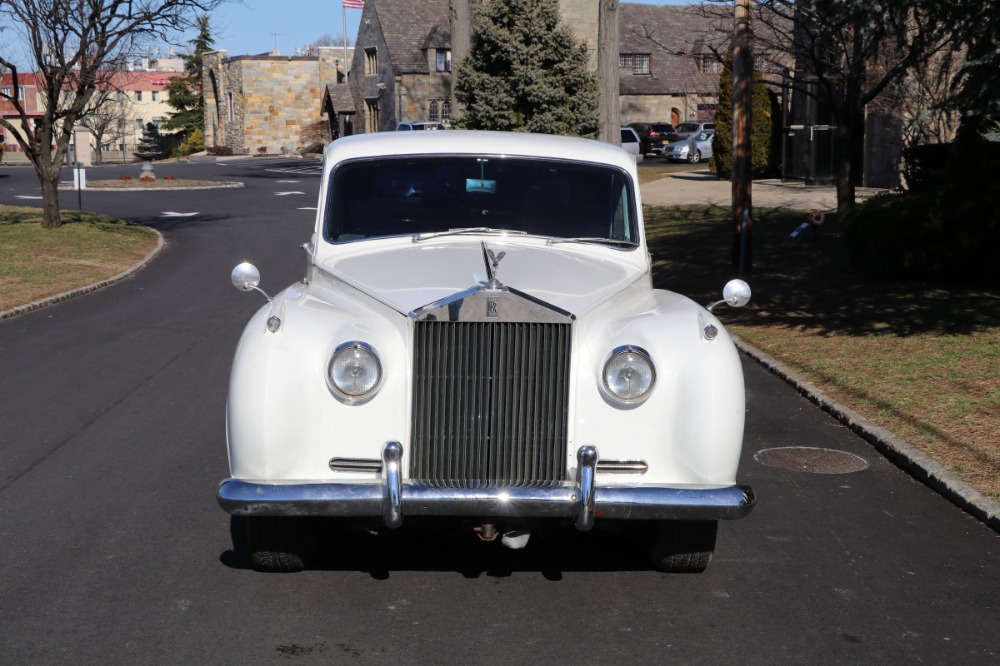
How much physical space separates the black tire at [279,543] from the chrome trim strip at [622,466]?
144cm

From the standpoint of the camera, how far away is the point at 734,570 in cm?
582

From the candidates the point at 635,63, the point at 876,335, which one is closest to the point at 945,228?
the point at 876,335

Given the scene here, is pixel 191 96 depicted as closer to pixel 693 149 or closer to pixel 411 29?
pixel 411 29

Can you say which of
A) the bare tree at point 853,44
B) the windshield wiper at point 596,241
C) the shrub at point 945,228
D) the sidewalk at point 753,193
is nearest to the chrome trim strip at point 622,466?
the windshield wiper at point 596,241

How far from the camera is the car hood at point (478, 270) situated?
18.0ft

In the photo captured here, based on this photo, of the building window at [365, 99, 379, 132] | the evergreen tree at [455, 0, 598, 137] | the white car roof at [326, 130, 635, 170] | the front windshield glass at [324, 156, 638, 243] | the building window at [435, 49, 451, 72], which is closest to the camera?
the front windshield glass at [324, 156, 638, 243]

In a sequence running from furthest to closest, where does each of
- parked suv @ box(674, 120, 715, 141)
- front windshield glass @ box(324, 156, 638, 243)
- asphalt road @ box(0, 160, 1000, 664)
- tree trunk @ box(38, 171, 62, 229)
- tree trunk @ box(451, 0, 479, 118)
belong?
parked suv @ box(674, 120, 715, 141)
tree trunk @ box(451, 0, 479, 118)
tree trunk @ box(38, 171, 62, 229)
front windshield glass @ box(324, 156, 638, 243)
asphalt road @ box(0, 160, 1000, 664)

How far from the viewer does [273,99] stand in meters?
79.9

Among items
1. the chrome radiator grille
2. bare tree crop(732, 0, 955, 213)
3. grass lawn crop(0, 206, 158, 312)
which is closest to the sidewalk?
bare tree crop(732, 0, 955, 213)

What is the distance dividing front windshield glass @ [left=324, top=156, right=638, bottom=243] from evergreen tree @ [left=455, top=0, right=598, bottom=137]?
21.9m

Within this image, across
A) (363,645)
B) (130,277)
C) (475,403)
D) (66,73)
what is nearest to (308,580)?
(363,645)

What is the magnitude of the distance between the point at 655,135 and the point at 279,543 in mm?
55244

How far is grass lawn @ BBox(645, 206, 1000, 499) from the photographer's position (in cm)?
846

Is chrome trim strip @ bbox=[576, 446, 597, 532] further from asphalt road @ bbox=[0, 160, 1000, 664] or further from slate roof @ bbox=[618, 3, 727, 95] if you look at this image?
slate roof @ bbox=[618, 3, 727, 95]
